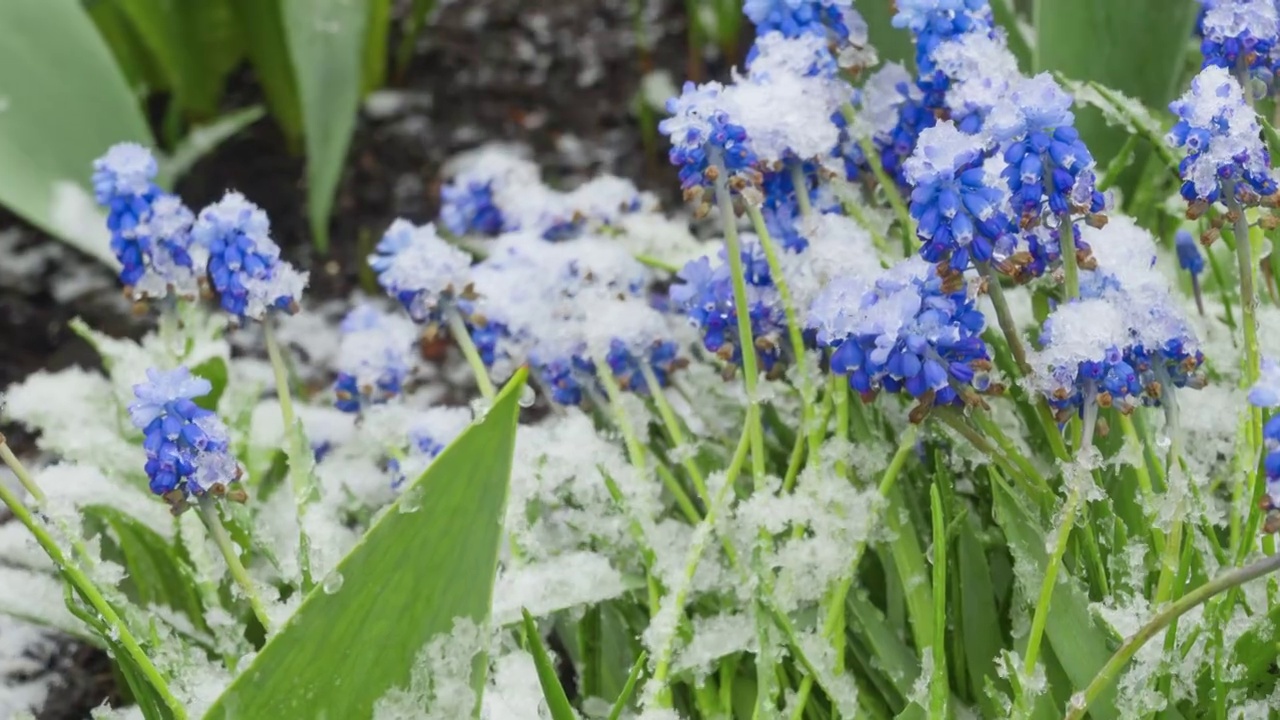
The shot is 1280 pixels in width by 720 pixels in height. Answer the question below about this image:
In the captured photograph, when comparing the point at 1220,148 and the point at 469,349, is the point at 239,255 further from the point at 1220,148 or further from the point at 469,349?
the point at 1220,148

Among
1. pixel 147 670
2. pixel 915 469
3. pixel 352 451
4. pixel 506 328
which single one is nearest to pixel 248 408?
pixel 352 451

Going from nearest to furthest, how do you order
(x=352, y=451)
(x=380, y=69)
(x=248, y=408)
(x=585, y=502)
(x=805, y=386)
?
(x=805, y=386) < (x=585, y=502) < (x=248, y=408) < (x=352, y=451) < (x=380, y=69)

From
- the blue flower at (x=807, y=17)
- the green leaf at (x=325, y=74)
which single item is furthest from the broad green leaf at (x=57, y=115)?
the blue flower at (x=807, y=17)

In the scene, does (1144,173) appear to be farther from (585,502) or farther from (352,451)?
(352,451)

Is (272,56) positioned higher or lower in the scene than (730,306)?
higher

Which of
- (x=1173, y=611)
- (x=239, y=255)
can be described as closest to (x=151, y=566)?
(x=239, y=255)

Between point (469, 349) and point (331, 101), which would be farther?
point (331, 101)

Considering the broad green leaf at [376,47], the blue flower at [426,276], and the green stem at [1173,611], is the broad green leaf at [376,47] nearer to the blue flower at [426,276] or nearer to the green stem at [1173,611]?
the blue flower at [426,276]

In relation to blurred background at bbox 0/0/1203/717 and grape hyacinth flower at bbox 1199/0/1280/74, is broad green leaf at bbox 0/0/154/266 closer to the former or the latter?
blurred background at bbox 0/0/1203/717
